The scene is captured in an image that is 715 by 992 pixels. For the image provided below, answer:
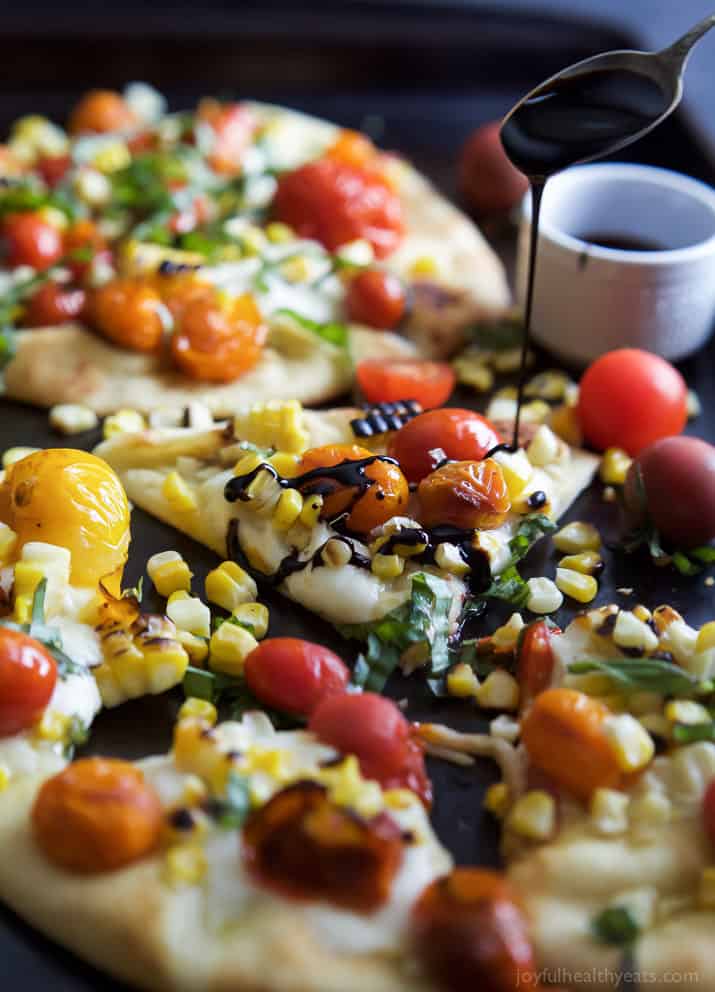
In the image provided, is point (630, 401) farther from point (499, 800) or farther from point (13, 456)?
point (13, 456)

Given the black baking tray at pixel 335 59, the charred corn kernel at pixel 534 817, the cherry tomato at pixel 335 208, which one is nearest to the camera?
the charred corn kernel at pixel 534 817

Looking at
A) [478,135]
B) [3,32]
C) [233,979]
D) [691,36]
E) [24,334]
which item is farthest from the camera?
[3,32]

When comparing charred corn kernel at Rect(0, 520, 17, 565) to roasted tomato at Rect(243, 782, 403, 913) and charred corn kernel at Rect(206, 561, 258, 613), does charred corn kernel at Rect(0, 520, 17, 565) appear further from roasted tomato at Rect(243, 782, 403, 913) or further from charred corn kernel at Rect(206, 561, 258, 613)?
roasted tomato at Rect(243, 782, 403, 913)

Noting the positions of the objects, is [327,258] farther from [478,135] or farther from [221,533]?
[221,533]

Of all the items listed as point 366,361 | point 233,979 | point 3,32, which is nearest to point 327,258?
point 366,361

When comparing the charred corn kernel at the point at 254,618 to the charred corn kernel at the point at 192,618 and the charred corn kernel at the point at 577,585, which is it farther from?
the charred corn kernel at the point at 577,585

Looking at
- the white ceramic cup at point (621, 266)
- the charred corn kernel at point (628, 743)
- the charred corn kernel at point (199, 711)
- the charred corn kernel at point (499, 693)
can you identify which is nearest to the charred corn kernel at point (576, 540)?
the charred corn kernel at point (499, 693)

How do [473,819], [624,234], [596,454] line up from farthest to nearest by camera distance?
[624,234] → [596,454] → [473,819]
